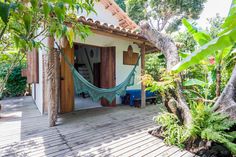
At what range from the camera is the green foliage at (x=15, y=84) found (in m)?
9.16

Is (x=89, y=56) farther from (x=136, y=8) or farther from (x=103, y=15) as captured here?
(x=136, y=8)

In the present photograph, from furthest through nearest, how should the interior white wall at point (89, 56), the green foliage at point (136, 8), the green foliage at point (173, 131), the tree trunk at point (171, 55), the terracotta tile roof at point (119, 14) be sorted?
the green foliage at point (136, 8) < the interior white wall at point (89, 56) < the terracotta tile roof at point (119, 14) < the tree trunk at point (171, 55) < the green foliage at point (173, 131)

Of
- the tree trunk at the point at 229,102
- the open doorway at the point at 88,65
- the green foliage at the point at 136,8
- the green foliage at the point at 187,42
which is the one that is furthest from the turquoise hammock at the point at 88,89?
the green foliage at the point at 136,8

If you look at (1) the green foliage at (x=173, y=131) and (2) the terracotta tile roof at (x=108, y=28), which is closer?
(1) the green foliage at (x=173, y=131)

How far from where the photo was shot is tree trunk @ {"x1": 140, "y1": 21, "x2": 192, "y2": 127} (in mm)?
3135

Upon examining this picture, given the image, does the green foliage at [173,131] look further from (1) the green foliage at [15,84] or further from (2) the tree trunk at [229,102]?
(1) the green foliage at [15,84]

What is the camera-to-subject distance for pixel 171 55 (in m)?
3.90

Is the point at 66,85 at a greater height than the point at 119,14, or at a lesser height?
lesser

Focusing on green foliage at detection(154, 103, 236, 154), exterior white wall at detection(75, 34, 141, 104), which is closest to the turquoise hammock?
exterior white wall at detection(75, 34, 141, 104)

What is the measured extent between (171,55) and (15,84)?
8723mm

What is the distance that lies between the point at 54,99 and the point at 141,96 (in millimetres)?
2937

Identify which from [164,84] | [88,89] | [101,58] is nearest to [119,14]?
[101,58]

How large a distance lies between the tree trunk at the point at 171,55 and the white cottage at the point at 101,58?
0.53 metres

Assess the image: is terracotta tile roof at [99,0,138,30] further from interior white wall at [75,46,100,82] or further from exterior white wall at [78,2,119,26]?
interior white wall at [75,46,100,82]
